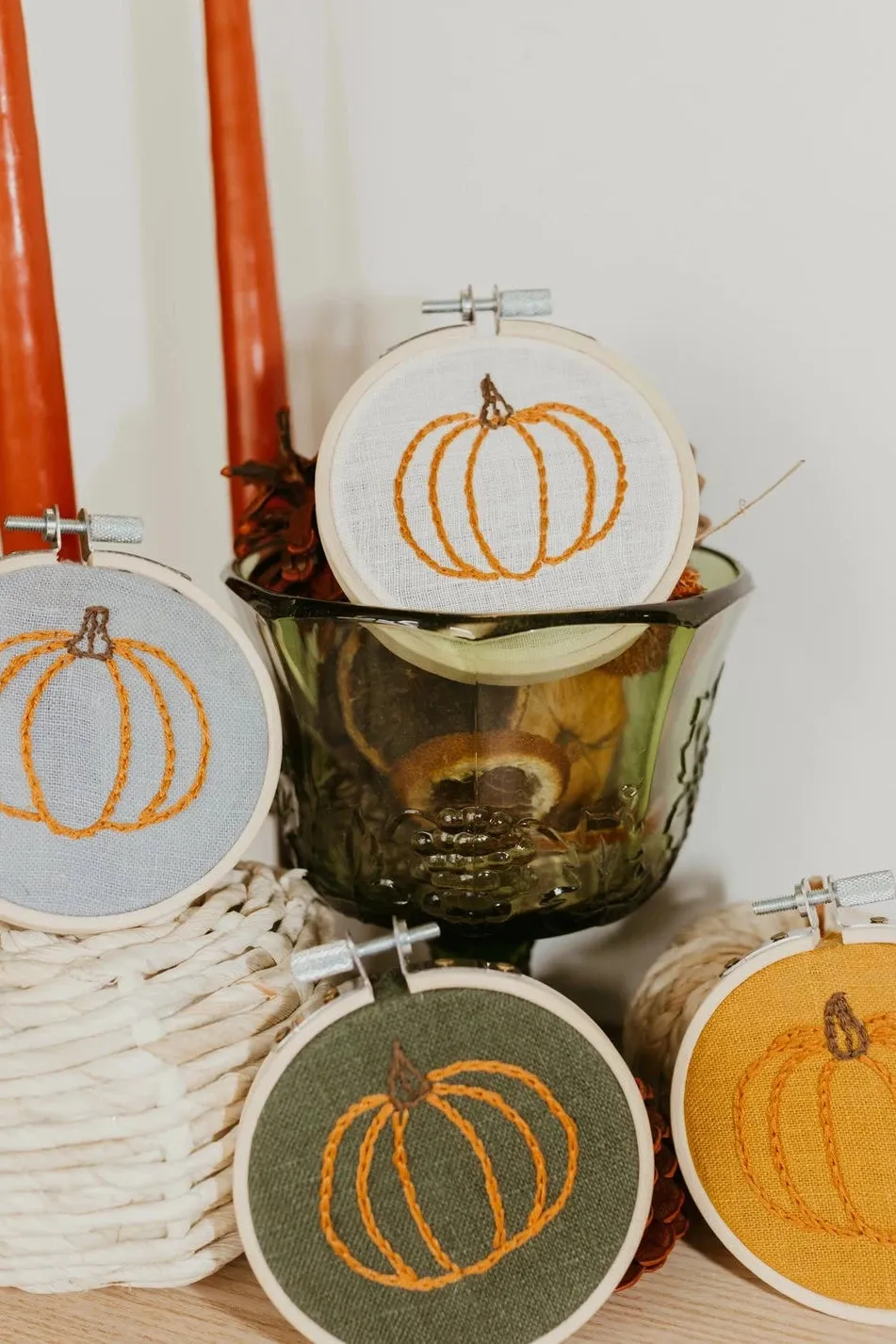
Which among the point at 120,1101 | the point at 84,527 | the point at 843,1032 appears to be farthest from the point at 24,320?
the point at 843,1032

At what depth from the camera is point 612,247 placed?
0.62 meters

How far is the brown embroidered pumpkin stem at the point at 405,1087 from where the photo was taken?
42 centimetres

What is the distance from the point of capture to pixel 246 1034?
464mm

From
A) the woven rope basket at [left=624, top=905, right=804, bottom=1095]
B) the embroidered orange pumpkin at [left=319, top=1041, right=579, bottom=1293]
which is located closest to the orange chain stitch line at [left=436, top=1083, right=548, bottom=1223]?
the embroidered orange pumpkin at [left=319, top=1041, right=579, bottom=1293]

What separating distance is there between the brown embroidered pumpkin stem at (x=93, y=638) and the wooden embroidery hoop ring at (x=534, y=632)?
0.30 feet

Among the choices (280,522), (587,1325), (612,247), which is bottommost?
(587,1325)

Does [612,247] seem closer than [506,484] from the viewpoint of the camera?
No

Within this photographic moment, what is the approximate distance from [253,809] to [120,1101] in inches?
4.7

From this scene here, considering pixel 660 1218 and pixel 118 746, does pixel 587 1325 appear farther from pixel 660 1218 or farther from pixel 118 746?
pixel 118 746

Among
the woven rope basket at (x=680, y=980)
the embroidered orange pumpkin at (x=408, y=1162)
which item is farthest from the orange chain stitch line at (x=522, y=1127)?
the woven rope basket at (x=680, y=980)

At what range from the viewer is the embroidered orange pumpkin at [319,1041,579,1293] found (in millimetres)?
419

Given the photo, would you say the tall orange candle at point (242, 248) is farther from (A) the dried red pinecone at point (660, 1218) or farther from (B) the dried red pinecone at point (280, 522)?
(A) the dried red pinecone at point (660, 1218)

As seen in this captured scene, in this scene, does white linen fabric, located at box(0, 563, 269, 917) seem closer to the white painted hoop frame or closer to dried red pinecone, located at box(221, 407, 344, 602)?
dried red pinecone, located at box(221, 407, 344, 602)

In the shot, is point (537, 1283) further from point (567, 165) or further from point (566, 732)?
point (567, 165)
